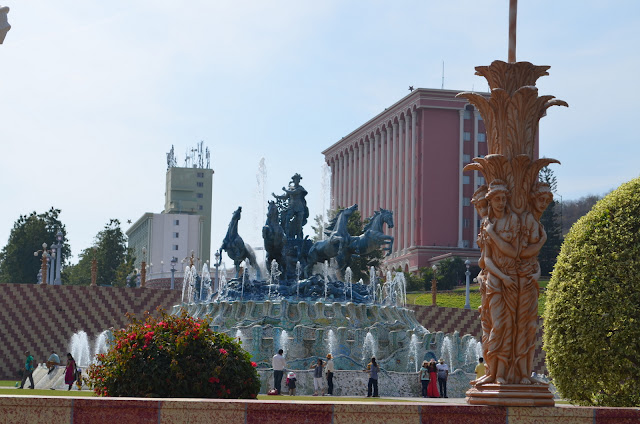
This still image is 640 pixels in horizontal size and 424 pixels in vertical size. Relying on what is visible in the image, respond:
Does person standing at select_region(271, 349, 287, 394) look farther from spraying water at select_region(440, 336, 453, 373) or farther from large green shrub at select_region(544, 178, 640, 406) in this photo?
large green shrub at select_region(544, 178, 640, 406)

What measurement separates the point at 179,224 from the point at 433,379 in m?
81.5

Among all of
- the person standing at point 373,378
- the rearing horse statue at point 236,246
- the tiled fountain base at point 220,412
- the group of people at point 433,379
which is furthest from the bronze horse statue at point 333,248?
the tiled fountain base at point 220,412

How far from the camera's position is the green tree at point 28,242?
66.3 meters

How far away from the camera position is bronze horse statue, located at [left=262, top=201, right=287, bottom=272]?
104 ft

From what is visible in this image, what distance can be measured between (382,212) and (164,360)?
20438 millimetres

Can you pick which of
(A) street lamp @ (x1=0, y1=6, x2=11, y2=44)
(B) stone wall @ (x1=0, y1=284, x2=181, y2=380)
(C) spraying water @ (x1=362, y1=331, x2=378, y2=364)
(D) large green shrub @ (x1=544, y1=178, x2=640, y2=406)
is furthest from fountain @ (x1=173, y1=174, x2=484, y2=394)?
(A) street lamp @ (x1=0, y1=6, x2=11, y2=44)

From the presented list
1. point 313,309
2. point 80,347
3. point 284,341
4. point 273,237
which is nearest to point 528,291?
point 284,341

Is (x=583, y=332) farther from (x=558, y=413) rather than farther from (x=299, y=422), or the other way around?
(x=299, y=422)

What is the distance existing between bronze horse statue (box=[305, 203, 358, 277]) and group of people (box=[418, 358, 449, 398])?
319 inches

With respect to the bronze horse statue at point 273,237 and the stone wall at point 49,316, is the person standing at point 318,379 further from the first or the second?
the stone wall at point 49,316

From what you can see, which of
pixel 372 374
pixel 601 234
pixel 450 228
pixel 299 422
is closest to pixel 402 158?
pixel 450 228

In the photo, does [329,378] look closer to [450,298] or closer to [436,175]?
[450,298]

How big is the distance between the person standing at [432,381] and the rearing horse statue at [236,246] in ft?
33.3

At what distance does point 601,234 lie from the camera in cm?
1279
